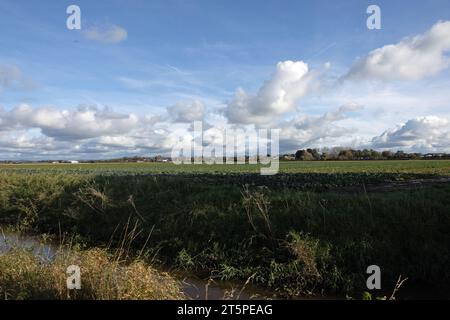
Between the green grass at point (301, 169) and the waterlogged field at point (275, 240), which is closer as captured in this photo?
the waterlogged field at point (275, 240)

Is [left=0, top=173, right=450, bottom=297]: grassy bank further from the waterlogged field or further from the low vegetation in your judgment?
the low vegetation

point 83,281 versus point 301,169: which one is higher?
point 301,169

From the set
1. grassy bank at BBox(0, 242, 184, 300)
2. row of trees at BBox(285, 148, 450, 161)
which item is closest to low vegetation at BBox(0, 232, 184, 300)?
grassy bank at BBox(0, 242, 184, 300)

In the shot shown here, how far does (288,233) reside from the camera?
515 inches

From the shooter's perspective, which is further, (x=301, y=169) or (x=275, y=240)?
(x=301, y=169)

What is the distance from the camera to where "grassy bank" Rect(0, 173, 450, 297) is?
37.9 feet

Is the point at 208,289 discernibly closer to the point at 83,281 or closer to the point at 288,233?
the point at 288,233

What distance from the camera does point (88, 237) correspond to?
1678cm

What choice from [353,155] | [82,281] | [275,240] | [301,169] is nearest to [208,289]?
[275,240]

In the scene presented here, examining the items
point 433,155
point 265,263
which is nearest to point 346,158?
point 433,155

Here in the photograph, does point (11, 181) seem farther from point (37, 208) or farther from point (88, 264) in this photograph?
point (88, 264)

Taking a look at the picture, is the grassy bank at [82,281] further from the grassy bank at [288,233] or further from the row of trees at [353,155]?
the row of trees at [353,155]

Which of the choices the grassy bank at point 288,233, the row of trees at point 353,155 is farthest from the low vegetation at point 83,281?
the row of trees at point 353,155

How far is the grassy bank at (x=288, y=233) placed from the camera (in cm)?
1154
